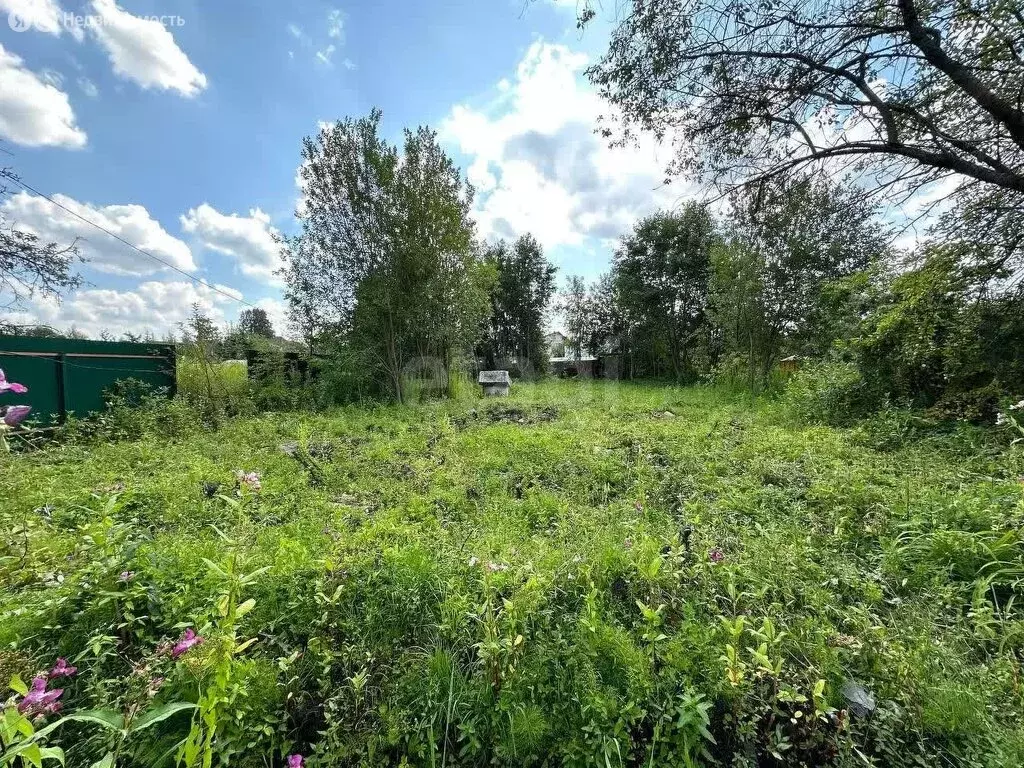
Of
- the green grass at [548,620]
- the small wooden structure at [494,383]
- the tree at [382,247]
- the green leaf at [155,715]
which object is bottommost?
the green grass at [548,620]

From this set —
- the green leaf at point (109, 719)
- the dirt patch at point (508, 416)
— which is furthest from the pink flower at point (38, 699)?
the dirt patch at point (508, 416)

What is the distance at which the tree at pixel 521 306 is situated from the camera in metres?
Result: 20.1

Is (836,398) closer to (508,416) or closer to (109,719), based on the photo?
(508,416)

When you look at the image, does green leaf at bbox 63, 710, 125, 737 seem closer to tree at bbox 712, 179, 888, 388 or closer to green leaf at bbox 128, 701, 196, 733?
green leaf at bbox 128, 701, 196, 733

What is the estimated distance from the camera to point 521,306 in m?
20.4

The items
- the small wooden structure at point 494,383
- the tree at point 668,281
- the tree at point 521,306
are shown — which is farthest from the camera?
the tree at point 521,306

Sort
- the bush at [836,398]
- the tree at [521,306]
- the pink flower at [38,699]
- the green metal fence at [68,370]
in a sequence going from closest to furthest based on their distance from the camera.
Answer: the pink flower at [38,699], the green metal fence at [68,370], the bush at [836,398], the tree at [521,306]

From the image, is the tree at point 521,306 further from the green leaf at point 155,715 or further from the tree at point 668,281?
the green leaf at point 155,715

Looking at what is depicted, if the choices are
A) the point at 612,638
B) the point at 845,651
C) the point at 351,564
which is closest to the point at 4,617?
the point at 351,564

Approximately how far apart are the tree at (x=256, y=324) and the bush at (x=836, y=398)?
1124 centimetres

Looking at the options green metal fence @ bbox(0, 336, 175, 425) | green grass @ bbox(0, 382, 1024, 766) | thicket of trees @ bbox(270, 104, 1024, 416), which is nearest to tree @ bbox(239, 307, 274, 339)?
thicket of trees @ bbox(270, 104, 1024, 416)

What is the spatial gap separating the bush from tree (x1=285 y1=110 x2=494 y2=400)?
701cm

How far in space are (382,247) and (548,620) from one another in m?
8.44

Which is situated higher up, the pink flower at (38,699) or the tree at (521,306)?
the tree at (521,306)
